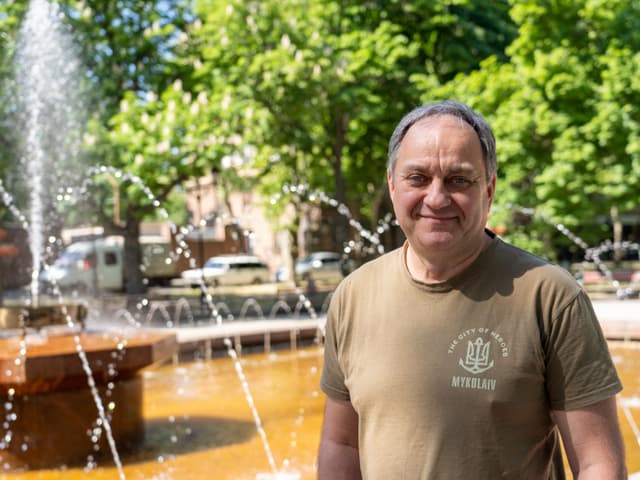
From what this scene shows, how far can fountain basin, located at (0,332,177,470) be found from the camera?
6016mm

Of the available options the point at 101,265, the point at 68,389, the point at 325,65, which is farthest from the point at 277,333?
the point at 101,265

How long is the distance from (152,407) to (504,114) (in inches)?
642

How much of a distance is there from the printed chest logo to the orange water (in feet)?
14.5

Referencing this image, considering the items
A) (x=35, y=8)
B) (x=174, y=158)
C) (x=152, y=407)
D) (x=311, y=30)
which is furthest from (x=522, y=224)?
(x=152, y=407)

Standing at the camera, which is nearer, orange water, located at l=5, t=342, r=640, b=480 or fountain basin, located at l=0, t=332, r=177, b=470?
fountain basin, located at l=0, t=332, r=177, b=470

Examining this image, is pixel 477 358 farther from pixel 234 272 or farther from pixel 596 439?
pixel 234 272

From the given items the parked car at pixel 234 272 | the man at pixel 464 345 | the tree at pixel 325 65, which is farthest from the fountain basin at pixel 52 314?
the parked car at pixel 234 272

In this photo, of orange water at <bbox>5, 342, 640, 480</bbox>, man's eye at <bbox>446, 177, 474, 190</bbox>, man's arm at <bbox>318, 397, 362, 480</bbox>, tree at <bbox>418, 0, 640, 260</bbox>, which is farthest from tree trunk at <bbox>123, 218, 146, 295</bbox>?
man's eye at <bbox>446, 177, 474, 190</bbox>

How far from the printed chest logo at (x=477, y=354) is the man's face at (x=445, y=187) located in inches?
7.9

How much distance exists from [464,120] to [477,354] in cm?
54

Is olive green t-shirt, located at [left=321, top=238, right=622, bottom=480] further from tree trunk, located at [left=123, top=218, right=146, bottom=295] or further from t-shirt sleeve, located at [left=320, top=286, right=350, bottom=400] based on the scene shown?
tree trunk, located at [left=123, top=218, right=146, bottom=295]

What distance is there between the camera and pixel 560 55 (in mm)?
21328

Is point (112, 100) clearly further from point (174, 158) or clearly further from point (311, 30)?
point (311, 30)

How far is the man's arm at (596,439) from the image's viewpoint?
173 centimetres
